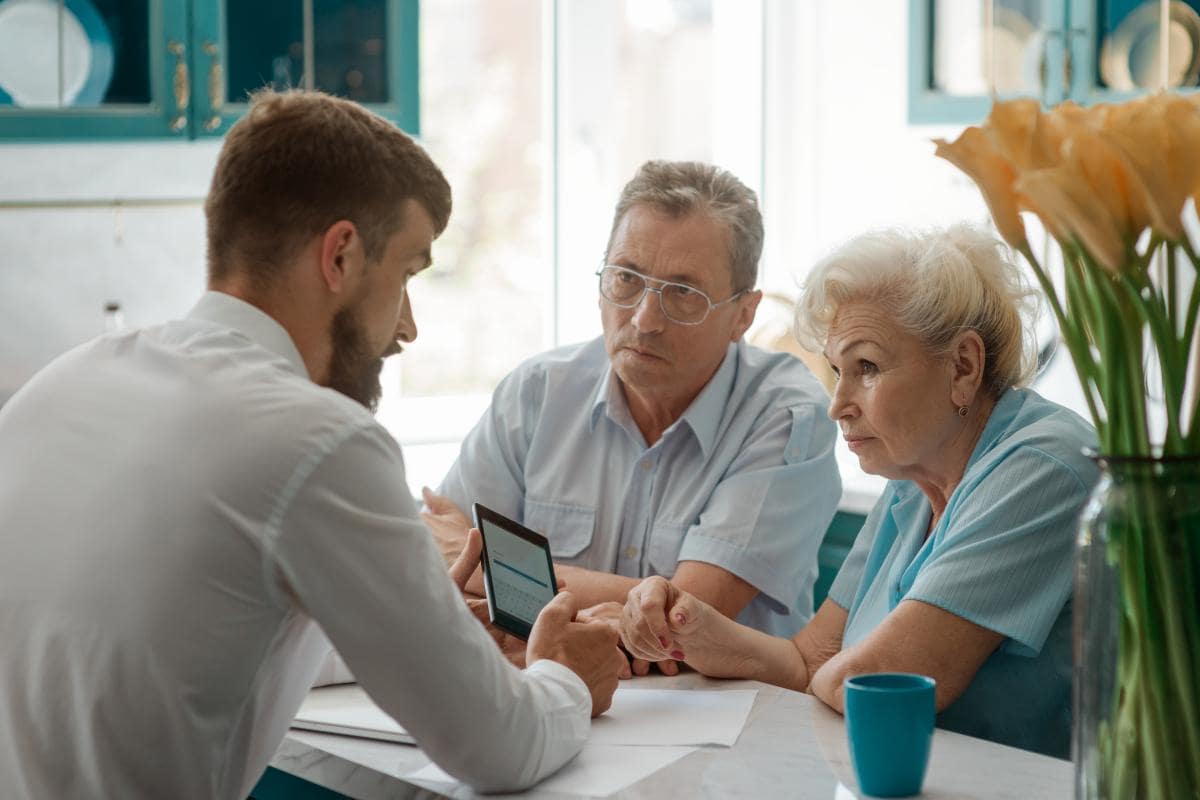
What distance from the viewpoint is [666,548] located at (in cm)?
216

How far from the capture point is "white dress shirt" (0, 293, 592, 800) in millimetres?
1210

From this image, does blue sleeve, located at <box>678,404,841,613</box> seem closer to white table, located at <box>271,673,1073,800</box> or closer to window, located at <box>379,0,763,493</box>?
white table, located at <box>271,673,1073,800</box>

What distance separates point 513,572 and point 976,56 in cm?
214

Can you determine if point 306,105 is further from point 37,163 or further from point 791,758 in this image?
point 37,163

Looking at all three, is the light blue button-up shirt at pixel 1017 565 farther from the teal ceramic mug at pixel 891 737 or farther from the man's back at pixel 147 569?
Result: the man's back at pixel 147 569

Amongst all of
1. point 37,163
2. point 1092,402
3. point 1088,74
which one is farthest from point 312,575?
point 1088,74

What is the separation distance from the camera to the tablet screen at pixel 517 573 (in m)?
1.69

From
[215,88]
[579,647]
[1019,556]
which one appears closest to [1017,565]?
[1019,556]

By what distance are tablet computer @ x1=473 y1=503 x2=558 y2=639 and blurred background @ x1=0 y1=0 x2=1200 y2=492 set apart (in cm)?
124

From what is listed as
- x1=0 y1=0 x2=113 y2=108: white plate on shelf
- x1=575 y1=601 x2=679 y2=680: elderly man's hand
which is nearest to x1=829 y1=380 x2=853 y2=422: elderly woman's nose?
x1=575 y1=601 x2=679 y2=680: elderly man's hand

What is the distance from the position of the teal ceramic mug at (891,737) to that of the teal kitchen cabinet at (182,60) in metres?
2.01

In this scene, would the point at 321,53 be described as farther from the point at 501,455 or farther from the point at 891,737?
the point at 891,737

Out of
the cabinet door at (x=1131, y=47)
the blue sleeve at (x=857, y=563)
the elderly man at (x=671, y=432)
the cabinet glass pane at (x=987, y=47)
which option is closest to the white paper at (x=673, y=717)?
the blue sleeve at (x=857, y=563)

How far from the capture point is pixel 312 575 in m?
1.23
